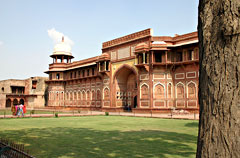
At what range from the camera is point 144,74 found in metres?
24.1

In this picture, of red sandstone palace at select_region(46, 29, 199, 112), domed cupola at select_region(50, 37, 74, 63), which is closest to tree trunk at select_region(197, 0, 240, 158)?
red sandstone palace at select_region(46, 29, 199, 112)

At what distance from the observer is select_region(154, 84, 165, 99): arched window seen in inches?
912

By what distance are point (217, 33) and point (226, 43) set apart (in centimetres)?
15

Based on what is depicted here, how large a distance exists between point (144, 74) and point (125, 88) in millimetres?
5372

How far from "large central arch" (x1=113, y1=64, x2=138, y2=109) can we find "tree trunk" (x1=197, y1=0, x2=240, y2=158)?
25.1 metres

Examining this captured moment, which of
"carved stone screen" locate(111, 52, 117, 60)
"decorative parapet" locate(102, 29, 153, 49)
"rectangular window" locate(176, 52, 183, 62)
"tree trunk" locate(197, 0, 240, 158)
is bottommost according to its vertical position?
"tree trunk" locate(197, 0, 240, 158)

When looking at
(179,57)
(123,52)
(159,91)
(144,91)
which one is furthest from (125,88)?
(179,57)

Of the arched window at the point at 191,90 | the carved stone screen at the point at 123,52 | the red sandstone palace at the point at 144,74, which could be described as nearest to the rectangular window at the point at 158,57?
the red sandstone palace at the point at 144,74

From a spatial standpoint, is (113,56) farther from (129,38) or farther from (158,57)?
(158,57)

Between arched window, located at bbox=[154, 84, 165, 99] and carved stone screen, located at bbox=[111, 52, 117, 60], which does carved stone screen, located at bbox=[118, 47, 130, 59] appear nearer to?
carved stone screen, located at bbox=[111, 52, 117, 60]

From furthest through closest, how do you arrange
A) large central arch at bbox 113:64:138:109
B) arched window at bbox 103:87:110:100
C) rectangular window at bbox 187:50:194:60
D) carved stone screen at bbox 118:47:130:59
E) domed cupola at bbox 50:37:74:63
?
1. domed cupola at bbox 50:37:74:63
2. arched window at bbox 103:87:110:100
3. large central arch at bbox 113:64:138:109
4. carved stone screen at bbox 118:47:130:59
5. rectangular window at bbox 187:50:194:60

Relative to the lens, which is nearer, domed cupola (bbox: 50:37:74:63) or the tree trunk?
the tree trunk

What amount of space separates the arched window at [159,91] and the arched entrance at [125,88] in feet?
16.1

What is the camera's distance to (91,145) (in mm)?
6234
